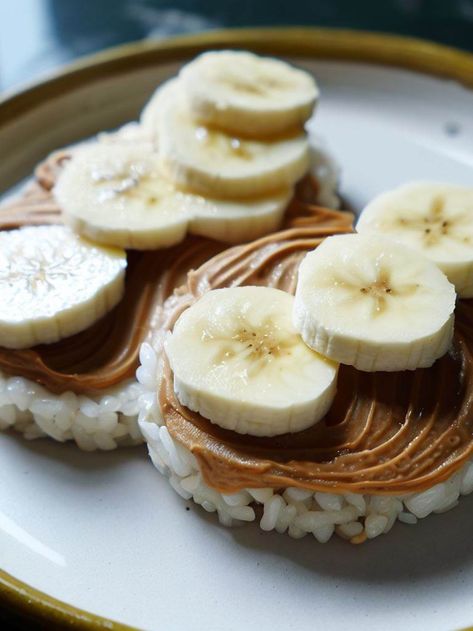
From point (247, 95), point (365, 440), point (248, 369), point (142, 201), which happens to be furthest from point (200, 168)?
point (365, 440)

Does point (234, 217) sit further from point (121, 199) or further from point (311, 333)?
point (311, 333)

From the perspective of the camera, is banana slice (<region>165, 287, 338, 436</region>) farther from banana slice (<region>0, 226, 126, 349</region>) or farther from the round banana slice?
the round banana slice

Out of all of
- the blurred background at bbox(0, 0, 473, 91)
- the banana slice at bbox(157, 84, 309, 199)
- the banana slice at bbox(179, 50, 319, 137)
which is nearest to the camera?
the banana slice at bbox(157, 84, 309, 199)

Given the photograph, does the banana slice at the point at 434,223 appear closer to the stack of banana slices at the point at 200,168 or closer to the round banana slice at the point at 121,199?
the stack of banana slices at the point at 200,168

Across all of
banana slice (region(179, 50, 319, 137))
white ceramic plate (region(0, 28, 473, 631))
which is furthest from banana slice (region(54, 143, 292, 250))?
white ceramic plate (region(0, 28, 473, 631))

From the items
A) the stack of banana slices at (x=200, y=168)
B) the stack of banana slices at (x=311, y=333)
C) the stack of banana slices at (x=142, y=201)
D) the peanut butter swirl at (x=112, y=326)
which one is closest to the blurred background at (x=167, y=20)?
the stack of banana slices at (x=142, y=201)

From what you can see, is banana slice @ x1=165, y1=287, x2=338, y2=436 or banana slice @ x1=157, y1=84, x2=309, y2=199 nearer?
banana slice @ x1=165, y1=287, x2=338, y2=436

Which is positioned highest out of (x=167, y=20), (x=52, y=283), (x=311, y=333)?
(x=311, y=333)
